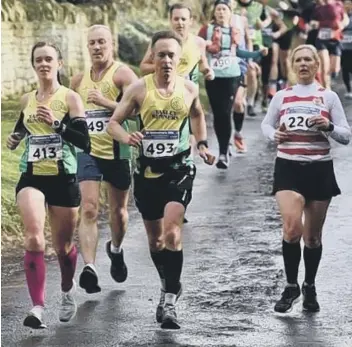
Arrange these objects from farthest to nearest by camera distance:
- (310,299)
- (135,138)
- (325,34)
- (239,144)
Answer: (325,34) → (239,144) → (310,299) → (135,138)

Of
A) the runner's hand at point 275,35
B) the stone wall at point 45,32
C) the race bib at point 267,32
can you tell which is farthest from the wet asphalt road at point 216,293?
the runner's hand at point 275,35

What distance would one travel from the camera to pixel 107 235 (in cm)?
1165

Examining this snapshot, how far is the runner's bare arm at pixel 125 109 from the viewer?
28.0 feet

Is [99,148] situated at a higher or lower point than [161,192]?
lower

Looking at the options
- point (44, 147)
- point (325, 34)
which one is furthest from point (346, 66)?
point (44, 147)

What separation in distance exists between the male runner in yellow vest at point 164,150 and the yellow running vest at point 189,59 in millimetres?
3167

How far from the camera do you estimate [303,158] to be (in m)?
8.74

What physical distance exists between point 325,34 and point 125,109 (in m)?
13.2

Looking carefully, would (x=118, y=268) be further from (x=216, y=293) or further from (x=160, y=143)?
(x=160, y=143)

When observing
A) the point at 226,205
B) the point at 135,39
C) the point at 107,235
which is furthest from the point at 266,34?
the point at 107,235

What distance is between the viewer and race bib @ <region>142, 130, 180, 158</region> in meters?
8.48

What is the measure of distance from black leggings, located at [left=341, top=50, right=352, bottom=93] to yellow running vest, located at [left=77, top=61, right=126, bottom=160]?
44.1ft

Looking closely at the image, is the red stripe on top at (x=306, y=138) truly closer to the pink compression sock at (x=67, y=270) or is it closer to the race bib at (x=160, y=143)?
the race bib at (x=160, y=143)

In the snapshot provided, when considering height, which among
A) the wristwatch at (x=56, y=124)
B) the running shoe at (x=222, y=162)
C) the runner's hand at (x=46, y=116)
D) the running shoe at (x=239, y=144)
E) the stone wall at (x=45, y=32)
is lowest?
the running shoe at (x=239, y=144)
